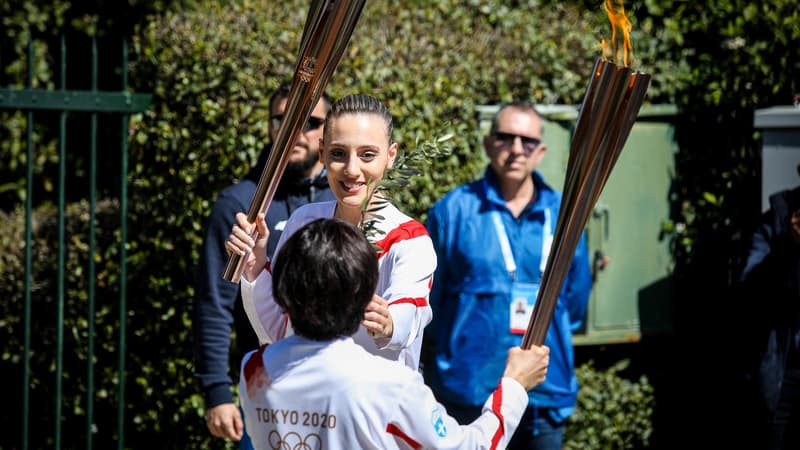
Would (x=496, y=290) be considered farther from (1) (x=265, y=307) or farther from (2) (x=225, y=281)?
(1) (x=265, y=307)

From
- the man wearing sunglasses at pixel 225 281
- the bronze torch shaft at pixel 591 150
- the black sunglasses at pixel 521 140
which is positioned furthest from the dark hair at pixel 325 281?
the black sunglasses at pixel 521 140

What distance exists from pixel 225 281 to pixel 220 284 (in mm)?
22

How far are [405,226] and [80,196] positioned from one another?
4.85 m

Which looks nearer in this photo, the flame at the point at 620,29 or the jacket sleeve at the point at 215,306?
the flame at the point at 620,29

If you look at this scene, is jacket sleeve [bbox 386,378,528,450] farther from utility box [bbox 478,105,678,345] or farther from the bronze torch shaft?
utility box [bbox 478,105,678,345]

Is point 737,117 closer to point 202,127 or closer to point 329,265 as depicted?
point 202,127

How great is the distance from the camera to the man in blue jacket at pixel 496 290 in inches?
172

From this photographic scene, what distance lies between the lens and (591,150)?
2.54m

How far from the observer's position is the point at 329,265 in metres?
2.30

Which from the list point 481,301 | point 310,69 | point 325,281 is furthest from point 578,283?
point 325,281

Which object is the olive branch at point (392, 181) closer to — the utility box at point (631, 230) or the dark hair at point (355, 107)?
the dark hair at point (355, 107)

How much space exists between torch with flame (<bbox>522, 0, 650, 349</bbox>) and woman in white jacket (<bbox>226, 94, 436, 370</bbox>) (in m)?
0.31

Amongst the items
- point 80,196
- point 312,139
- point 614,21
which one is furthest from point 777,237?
point 80,196

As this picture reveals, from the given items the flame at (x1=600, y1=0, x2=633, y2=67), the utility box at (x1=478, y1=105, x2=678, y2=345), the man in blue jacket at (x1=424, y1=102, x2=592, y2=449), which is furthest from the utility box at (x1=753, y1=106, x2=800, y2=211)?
the flame at (x1=600, y1=0, x2=633, y2=67)
